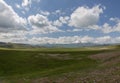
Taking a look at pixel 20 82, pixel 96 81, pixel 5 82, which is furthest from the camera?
pixel 5 82

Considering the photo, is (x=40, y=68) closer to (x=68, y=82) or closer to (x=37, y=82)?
(x=37, y=82)

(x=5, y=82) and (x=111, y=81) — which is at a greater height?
(x=111, y=81)

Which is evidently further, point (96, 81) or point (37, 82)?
point (37, 82)

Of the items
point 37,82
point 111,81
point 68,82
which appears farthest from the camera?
point 37,82

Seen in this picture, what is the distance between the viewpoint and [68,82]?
1266 inches

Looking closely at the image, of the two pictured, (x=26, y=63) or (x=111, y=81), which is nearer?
(x=111, y=81)

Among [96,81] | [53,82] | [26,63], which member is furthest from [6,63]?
[96,81]

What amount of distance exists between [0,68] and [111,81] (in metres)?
45.3

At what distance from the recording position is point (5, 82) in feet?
143

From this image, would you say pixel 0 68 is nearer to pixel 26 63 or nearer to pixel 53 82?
pixel 26 63

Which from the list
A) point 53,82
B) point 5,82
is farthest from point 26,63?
point 53,82

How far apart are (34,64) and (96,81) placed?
44.0 meters

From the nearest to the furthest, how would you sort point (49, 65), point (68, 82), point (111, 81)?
point (111, 81) → point (68, 82) → point (49, 65)

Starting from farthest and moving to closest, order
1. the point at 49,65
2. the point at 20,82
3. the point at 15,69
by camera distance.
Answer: the point at 49,65 → the point at 15,69 → the point at 20,82
